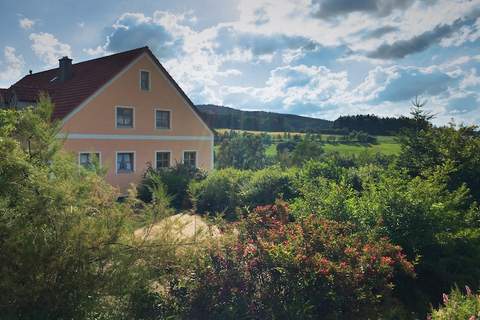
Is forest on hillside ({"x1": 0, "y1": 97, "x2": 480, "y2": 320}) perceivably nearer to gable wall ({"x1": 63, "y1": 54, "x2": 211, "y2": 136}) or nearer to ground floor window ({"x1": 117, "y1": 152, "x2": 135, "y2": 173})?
gable wall ({"x1": 63, "y1": 54, "x2": 211, "y2": 136})

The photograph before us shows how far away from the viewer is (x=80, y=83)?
19031 mm

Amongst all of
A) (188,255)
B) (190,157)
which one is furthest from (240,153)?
(188,255)

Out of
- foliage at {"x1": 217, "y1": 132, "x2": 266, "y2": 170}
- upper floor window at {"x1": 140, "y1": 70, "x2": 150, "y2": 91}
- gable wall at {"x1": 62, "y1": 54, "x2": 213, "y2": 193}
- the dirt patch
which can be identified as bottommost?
foliage at {"x1": 217, "y1": 132, "x2": 266, "y2": 170}

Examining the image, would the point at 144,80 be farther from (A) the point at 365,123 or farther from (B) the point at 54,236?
(A) the point at 365,123

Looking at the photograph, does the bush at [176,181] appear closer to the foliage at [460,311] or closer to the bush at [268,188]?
the bush at [268,188]

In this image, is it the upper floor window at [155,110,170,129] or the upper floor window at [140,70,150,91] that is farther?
the upper floor window at [155,110,170,129]

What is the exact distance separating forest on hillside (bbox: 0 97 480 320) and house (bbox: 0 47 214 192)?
43.7ft

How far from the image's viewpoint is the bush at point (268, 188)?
11.6m

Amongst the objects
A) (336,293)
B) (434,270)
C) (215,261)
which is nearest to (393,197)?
(434,270)

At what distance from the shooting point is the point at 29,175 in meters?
3.63

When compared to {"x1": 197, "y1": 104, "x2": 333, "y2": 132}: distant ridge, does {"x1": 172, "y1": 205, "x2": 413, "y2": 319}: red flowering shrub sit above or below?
below

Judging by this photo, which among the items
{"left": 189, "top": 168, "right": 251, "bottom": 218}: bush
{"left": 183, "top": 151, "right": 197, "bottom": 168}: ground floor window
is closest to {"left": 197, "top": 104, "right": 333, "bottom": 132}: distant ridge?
{"left": 183, "top": 151, "right": 197, "bottom": 168}: ground floor window

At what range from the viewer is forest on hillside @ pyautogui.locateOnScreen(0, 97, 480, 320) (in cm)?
359

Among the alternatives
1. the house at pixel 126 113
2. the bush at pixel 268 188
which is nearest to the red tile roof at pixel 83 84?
the house at pixel 126 113
